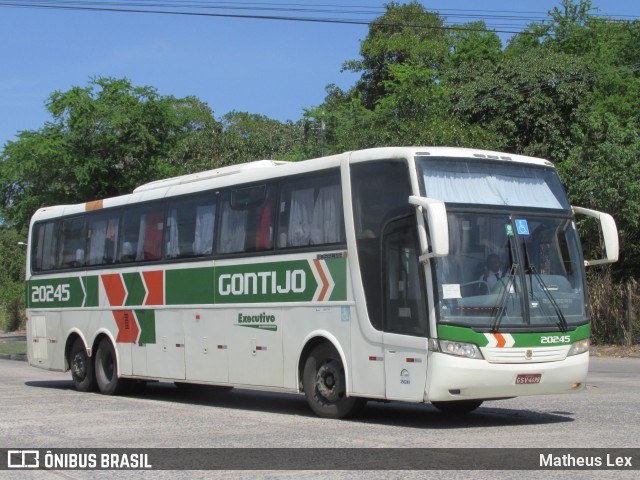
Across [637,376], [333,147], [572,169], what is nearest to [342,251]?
[637,376]

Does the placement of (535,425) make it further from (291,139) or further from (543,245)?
(291,139)

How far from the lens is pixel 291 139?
6116cm

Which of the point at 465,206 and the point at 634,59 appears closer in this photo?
the point at 465,206

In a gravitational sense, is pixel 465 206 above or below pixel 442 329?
above

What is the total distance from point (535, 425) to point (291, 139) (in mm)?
50073

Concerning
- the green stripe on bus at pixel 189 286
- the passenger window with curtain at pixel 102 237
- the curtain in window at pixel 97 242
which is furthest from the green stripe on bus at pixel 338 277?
the curtain in window at pixel 97 242

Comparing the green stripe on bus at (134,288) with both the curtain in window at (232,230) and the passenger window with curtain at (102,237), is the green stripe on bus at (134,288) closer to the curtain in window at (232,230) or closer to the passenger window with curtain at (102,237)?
the passenger window with curtain at (102,237)

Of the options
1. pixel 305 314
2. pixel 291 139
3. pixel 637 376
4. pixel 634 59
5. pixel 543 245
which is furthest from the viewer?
pixel 291 139

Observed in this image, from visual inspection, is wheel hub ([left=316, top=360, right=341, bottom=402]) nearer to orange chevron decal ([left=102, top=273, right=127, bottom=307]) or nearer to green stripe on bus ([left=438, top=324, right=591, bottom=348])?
green stripe on bus ([left=438, top=324, right=591, bottom=348])

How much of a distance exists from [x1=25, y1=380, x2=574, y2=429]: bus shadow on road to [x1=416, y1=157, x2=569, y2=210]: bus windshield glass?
2679 millimetres

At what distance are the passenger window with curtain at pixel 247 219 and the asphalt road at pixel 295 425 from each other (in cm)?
239

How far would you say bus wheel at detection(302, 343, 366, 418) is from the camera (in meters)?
12.8

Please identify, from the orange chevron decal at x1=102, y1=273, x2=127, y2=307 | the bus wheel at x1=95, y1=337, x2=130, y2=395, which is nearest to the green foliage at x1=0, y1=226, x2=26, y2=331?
the bus wheel at x1=95, y1=337, x2=130, y2=395

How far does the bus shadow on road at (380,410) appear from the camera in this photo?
12.5 meters
